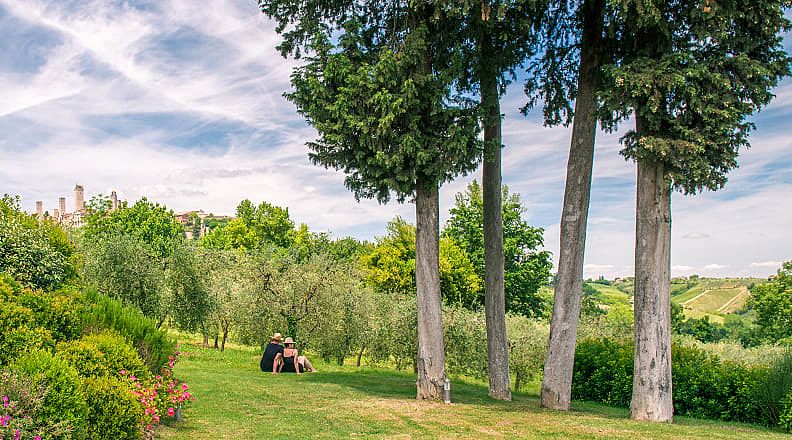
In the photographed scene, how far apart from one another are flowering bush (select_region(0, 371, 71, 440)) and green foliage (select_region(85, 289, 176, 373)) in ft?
8.76

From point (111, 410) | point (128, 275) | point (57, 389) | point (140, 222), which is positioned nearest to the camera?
point (57, 389)

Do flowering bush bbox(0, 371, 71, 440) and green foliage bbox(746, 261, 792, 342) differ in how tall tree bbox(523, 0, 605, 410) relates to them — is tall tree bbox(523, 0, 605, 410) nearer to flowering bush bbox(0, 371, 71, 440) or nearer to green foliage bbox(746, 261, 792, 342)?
flowering bush bbox(0, 371, 71, 440)

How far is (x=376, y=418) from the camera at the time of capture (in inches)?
393

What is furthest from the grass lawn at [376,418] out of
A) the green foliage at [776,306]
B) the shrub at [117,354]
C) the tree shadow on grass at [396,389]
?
the green foliage at [776,306]

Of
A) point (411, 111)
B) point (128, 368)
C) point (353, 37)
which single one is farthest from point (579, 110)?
point (128, 368)

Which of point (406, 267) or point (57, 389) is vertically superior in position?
point (406, 267)

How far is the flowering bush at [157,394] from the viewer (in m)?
7.01

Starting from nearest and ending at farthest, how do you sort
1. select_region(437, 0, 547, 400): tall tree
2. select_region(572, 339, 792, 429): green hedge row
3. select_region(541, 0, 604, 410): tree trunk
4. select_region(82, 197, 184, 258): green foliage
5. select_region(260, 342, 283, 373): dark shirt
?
select_region(572, 339, 792, 429): green hedge row
select_region(541, 0, 604, 410): tree trunk
select_region(437, 0, 547, 400): tall tree
select_region(260, 342, 283, 373): dark shirt
select_region(82, 197, 184, 258): green foliage

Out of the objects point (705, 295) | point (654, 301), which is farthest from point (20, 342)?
point (705, 295)

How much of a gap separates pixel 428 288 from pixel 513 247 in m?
22.4

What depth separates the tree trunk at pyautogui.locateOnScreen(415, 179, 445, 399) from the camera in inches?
487

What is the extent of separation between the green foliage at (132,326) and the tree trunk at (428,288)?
5.34 metres

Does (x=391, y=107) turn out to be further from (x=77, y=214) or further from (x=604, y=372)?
(x=77, y=214)

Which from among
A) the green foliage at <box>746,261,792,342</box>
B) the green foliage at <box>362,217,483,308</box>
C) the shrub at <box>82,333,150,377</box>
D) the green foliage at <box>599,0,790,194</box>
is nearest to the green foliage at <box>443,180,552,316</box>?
the green foliage at <box>362,217,483,308</box>
